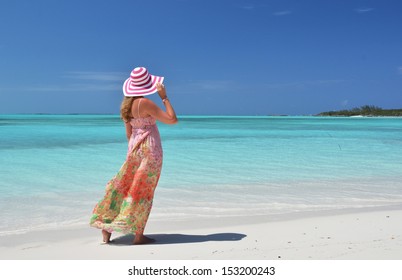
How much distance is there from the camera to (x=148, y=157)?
4.12m

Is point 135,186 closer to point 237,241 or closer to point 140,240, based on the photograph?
point 140,240

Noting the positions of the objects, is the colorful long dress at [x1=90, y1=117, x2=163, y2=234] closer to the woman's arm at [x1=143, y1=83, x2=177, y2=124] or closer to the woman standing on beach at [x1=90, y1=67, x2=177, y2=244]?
the woman standing on beach at [x1=90, y1=67, x2=177, y2=244]

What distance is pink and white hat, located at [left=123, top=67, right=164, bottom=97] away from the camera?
4.04 metres

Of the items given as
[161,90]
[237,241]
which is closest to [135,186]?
[161,90]

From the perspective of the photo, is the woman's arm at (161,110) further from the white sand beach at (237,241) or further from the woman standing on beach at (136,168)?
the white sand beach at (237,241)

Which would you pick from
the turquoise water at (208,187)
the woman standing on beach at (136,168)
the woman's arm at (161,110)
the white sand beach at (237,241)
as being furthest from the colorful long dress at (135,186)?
the turquoise water at (208,187)

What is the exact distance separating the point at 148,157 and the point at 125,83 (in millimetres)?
724

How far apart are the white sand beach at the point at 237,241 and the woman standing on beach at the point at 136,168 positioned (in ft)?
0.74

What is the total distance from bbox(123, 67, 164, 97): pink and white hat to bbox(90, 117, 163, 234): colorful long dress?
250 millimetres

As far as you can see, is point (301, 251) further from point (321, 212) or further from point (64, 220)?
point (64, 220)

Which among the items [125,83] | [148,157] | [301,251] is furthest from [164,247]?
[125,83]

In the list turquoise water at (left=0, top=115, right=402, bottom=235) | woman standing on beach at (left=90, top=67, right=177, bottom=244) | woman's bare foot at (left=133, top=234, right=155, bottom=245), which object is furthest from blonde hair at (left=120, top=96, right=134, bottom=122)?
turquoise water at (left=0, top=115, right=402, bottom=235)
